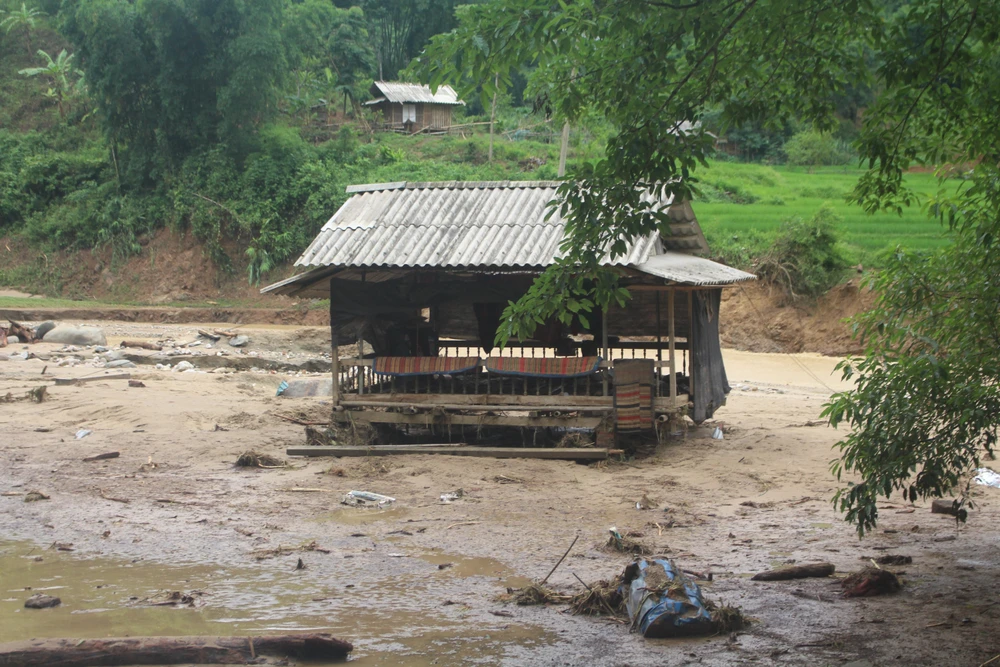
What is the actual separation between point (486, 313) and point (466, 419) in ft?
4.91

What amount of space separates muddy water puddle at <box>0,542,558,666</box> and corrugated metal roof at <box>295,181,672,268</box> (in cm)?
420

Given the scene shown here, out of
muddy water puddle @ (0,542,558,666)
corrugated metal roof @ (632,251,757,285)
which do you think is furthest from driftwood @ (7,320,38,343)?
corrugated metal roof @ (632,251,757,285)

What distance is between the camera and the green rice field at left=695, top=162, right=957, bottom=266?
2606cm

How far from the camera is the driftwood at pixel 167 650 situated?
4.62 m

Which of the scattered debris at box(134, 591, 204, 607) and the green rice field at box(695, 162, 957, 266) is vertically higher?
the green rice field at box(695, 162, 957, 266)

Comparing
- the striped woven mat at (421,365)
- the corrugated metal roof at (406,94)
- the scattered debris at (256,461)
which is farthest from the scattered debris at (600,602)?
the corrugated metal roof at (406,94)

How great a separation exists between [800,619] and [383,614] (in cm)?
263

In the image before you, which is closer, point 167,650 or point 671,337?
point 167,650

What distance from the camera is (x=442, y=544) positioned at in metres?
7.30

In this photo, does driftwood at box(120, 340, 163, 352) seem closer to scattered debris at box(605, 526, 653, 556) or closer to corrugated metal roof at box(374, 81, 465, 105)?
scattered debris at box(605, 526, 653, 556)

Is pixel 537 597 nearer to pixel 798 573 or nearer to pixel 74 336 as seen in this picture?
pixel 798 573

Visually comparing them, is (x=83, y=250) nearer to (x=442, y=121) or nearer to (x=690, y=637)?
(x=442, y=121)

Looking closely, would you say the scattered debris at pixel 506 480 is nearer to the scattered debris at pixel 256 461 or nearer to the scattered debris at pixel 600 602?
the scattered debris at pixel 256 461

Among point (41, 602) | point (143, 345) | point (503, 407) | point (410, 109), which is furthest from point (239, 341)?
point (410, 109)
